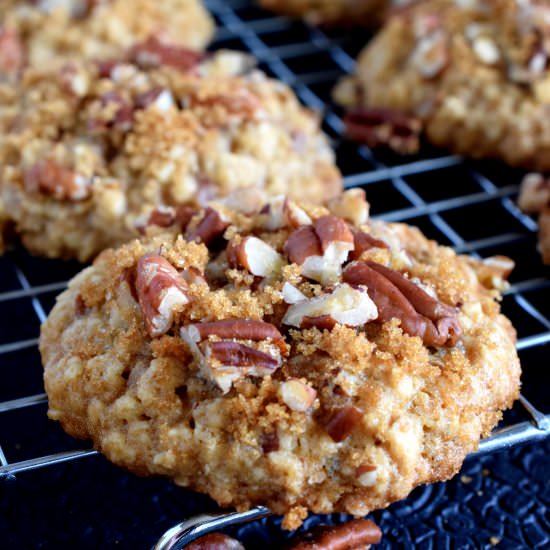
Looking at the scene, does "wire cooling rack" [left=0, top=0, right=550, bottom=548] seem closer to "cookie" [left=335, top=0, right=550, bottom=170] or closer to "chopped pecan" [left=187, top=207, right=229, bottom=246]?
"cookie" [left=335, top=0, right=550, bottom=170]

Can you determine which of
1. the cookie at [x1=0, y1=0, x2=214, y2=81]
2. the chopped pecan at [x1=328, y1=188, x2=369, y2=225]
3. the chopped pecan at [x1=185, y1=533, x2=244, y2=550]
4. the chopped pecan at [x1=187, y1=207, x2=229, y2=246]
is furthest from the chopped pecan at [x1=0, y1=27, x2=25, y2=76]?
the chopped pecan at [x1=185, y1=533, x2=244, y2=550]

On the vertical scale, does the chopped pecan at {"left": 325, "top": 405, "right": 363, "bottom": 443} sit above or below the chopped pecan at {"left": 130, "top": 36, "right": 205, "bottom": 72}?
below

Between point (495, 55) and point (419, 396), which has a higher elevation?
point (495, 55)

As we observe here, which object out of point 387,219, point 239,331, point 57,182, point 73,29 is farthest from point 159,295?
point 73,29

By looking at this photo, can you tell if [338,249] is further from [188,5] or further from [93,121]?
[188,5]

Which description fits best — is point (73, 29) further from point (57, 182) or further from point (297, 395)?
point (297, 395)

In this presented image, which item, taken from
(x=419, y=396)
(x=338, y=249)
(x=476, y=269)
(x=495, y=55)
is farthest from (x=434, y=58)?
(x=419, y=396)
